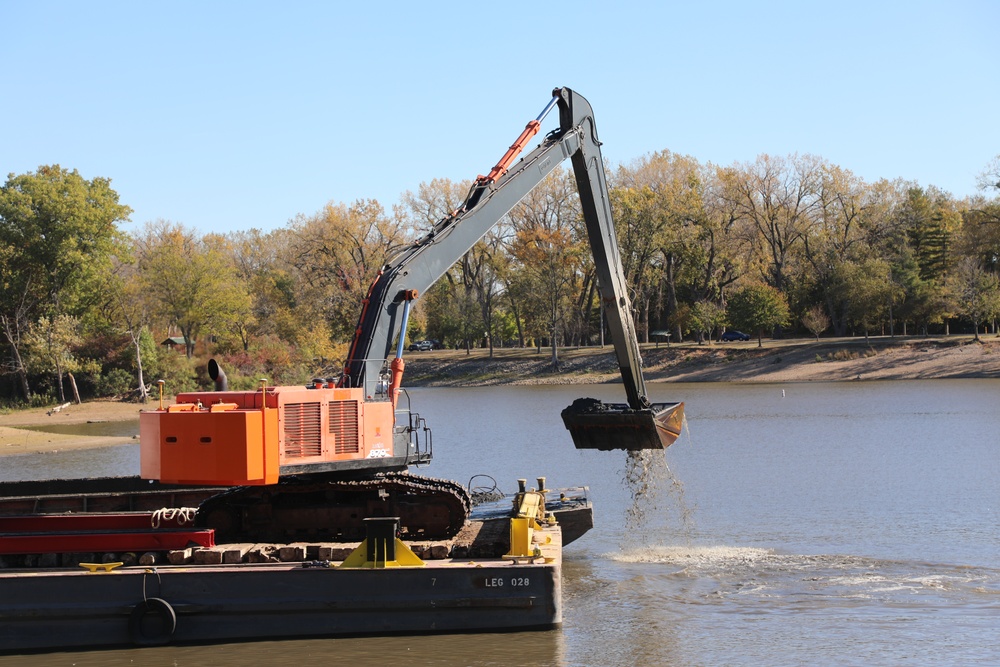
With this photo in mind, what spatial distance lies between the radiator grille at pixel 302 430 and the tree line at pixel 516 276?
145ft

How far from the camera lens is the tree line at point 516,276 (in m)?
57.7

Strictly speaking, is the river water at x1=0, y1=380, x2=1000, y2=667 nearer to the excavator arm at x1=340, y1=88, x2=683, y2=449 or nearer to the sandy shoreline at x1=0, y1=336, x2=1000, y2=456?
the excavator arm at x1=340, y1=88, x2=683, y2=449

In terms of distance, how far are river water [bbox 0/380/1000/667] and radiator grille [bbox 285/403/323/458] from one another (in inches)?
89.9

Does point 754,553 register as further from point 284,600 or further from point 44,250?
point 44,250

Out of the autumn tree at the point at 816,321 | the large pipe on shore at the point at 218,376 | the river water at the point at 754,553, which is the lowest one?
the river water at the point at 754,553

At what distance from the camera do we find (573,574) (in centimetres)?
1655

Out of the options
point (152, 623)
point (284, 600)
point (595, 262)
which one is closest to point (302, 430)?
point (284, 600)

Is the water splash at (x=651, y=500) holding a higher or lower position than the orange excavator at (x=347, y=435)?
lower

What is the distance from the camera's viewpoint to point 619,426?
55.9 ft

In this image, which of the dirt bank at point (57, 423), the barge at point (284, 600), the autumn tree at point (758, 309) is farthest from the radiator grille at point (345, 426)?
the autumn tree at point (758, 309)

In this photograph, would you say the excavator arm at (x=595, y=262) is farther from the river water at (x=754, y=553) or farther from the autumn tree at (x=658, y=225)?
the autumn tree at (x=658, y=225)

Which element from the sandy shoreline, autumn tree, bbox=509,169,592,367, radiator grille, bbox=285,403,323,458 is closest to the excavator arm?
radiator grille, bbox=285,403,323,458

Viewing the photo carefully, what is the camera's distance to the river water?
1266 centimetres

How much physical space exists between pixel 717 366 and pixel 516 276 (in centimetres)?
1756
